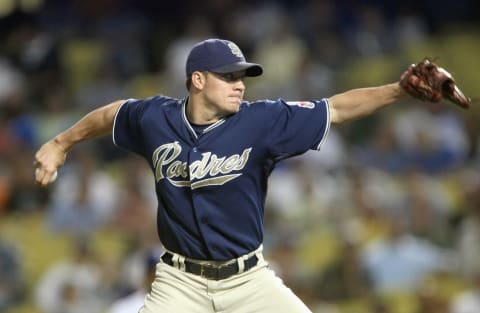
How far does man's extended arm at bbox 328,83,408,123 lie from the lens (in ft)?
17.3

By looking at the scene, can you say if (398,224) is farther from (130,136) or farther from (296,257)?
(130,136)

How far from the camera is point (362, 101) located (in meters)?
5.29

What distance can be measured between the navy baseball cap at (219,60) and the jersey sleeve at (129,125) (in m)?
0.32

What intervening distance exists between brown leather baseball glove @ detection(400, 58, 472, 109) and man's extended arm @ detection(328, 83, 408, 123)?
6 cm

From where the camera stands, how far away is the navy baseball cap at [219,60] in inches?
213

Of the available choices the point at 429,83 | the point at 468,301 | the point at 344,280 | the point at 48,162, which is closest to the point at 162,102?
the point at 48,162

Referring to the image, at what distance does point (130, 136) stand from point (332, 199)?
16.3 ft

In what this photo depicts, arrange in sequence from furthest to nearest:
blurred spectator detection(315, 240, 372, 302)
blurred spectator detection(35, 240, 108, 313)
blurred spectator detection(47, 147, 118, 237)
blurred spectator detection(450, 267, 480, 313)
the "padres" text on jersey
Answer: blurred spectator detection(47, 147, 118, 237), blurred spectator detection(315, 240, 372, 302), blurred spectator detection(35, 240, 108, 313), blurred spectator detection(450, 267, 480, 313), the "padres" text on jersey

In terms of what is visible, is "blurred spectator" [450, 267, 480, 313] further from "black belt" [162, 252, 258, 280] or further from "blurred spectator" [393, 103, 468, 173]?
"black belt" [162, 252, 258, 280]

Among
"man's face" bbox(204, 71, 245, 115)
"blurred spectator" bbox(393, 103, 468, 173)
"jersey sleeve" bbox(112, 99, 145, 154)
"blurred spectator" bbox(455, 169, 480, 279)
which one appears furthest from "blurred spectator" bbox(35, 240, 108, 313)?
"man's face" bbox(204, 71, 245, 115)

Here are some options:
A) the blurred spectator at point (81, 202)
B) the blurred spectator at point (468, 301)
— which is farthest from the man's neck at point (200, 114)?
the blurred spectator at point (81, 202)

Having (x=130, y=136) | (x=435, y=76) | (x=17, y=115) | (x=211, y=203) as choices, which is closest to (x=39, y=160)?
(x=130, y=136)

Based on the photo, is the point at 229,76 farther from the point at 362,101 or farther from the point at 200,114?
the point at 362,101

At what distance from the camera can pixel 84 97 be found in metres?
12.0
